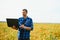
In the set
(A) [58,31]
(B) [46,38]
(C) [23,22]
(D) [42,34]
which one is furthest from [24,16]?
(A) [58,31]

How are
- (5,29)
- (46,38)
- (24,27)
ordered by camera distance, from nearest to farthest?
(24,27) → (46,38) → (5,29)

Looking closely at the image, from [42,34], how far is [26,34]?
19.7 ft

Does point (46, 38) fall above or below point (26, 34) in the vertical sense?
below

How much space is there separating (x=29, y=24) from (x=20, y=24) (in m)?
0.23

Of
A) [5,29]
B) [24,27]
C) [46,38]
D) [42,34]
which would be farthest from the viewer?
[5,29]

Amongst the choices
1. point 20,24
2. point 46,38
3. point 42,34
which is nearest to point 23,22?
point 20,24

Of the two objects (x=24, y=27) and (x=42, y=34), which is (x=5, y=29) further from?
(x=24, y=27)

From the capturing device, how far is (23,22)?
6746 mm

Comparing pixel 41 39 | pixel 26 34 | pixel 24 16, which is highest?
pixel 24 16

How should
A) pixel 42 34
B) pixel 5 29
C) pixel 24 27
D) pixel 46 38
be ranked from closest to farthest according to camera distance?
pixel 24 27
pixel 46 38
pixel 42 34
pixel 5 29

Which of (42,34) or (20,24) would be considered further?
(42,34)

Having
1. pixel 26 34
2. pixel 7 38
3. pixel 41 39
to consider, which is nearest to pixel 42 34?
pixel 41 39

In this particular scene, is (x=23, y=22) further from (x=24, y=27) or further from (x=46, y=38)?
(x=46, y=38)

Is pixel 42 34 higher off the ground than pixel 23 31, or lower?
lower
